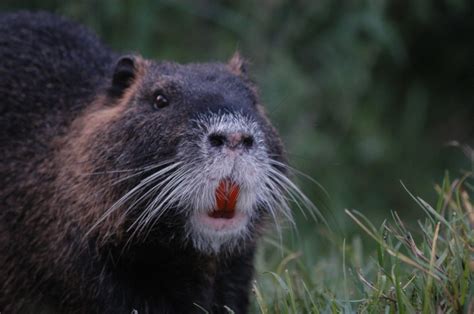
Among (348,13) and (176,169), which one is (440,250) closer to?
(176,169)

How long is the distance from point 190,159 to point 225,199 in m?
0.18

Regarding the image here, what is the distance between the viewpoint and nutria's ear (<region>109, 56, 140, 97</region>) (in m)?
4.34

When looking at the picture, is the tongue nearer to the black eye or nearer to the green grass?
the green grass

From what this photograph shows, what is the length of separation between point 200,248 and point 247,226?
0.68 feet

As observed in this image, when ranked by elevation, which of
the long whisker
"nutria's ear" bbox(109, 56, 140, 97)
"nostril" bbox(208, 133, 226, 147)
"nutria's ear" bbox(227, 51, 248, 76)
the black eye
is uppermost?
"nutria's ear" bbox(227, 51, 248, 76)

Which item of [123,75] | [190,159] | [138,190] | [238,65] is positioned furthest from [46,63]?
[190,159]

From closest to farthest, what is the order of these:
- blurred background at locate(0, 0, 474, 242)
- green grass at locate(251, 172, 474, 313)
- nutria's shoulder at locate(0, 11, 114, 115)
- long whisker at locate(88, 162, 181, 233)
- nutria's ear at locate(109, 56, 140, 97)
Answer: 1. green grass at locate(251, 172, 474, 313)
2. long whisker at locate(88, 162, 181, 233)
3. nutria's ear at locate(109, 56, 140, 97)
4. nutria's shoulder at locate(0, 11, 114, 115)
5. blurred background at locate(0, 0, 474, 242)

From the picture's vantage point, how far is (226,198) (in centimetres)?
368

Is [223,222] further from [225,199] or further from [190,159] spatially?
[190,159]

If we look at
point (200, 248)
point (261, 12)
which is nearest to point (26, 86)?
point (200, 248)

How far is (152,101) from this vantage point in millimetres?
4070

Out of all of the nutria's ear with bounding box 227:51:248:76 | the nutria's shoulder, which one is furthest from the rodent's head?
the nutria's shoulder

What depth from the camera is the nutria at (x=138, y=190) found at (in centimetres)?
370

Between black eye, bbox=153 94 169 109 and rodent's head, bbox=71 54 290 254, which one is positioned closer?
rodent's head, bbox=71 54 290 254
